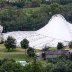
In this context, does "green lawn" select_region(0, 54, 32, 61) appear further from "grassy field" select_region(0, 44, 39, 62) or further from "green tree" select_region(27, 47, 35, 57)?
"green tree" select_region(27, 47, 35, 57)

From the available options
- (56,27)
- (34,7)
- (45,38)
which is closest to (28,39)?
(45,38)

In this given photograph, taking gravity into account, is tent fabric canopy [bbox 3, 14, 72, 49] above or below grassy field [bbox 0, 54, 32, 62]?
above

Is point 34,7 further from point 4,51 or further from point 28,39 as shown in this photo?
point 4,51

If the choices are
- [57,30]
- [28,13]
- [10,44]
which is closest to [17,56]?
[10,44]

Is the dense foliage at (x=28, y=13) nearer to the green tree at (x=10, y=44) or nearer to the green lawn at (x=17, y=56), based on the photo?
the green tree at (x=10, y=44)

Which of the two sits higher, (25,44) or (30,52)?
(25,44)

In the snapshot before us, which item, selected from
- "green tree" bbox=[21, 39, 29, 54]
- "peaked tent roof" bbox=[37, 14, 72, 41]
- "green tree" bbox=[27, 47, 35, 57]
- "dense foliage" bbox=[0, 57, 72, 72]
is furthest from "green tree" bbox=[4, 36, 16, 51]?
"peaked tent roof" bbox=[37, 14, 72, 41]

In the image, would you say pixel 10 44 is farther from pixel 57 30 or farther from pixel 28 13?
pixel 28 13
